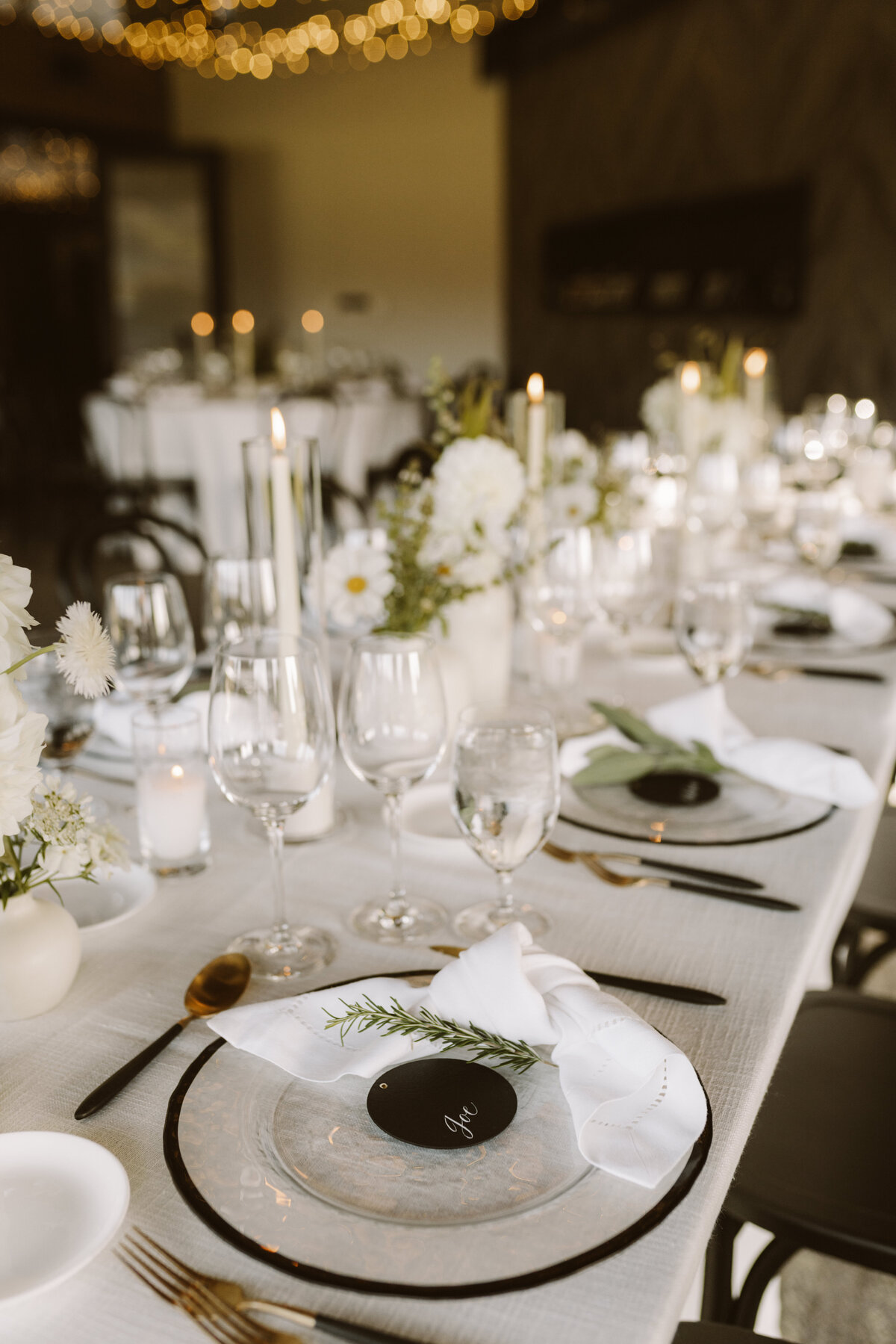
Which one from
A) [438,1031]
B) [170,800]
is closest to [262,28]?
[170,800]

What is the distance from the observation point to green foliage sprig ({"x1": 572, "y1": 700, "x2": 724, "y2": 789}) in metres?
1.24

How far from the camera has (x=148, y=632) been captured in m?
1.40

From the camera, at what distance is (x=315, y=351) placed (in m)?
9.95

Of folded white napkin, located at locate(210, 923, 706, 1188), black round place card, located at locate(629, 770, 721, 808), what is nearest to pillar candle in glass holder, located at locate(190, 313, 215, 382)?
black round place card, located at locate(629, 770, 721, 808)

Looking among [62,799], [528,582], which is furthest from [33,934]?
[528,582]

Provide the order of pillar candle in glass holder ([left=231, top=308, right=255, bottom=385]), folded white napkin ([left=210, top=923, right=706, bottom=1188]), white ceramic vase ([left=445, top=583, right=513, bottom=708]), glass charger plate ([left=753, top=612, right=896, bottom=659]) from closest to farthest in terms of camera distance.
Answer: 1. folded white napkin ([left=210, top=923, right=706, bottom=1188])
2. white ceramic vase ([left=445, top=583, right=513, bottom=708])
3. glass charger plate ([left=753, top=612, right=896, bottom=659])
4. pillar candle in glass holder ([left=231, top=308, right=255, bottom=385])

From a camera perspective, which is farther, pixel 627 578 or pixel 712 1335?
pixel 627 578

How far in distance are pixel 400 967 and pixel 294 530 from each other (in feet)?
1.57

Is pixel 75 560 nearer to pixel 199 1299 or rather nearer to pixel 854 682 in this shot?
pixel 854 682

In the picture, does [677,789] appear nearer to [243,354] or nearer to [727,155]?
[727,155]

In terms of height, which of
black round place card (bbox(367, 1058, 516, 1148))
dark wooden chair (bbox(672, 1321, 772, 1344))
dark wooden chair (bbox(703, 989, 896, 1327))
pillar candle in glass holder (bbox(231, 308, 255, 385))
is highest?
pillar candle in glass holder (bbox(231, 308, 255, 385))

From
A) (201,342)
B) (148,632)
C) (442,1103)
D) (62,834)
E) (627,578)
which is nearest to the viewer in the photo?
(442,1103)

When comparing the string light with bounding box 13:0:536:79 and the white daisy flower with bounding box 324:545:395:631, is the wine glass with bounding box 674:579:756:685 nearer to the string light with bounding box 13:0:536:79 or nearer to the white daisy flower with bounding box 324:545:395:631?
the white daisy flower with bounding box 324:545:395:631

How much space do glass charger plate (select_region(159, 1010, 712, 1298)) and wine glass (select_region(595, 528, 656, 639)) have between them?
3.35ft
